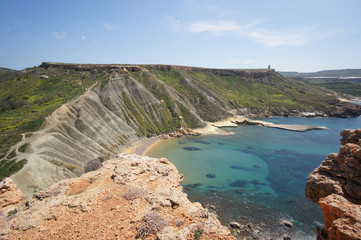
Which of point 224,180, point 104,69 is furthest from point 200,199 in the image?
point 104,69

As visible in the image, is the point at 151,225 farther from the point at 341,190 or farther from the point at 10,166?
the point at 10,166

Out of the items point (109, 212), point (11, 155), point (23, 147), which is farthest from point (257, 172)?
point (11, 155)

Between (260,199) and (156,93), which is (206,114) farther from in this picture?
(260,199)

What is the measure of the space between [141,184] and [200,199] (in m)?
17.5

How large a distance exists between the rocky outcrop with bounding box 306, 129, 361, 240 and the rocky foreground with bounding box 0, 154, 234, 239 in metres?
5.79

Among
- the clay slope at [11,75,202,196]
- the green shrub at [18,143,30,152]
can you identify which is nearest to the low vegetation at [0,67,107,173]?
the green shrub at [18,143,30,152]

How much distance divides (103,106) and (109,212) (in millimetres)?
52147

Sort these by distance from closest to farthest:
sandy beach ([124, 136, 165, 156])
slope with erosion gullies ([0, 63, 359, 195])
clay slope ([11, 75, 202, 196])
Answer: clay slope ([11, 75, 202, 196]) < slope with erosion gullies ([0, 63, 359, 195]) < sandy beach ([124, 136, 165, 156])

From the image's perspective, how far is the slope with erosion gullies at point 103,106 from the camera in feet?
111

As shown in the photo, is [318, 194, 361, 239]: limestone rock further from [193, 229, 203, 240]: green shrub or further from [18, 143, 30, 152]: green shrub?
[18, 143, 30, 152]: green shrub

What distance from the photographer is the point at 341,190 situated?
45.7 feet

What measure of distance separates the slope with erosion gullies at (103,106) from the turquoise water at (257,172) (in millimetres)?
14397

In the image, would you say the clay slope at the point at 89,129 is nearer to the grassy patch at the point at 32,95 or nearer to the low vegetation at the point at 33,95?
the low vegetation at the point at 33,95

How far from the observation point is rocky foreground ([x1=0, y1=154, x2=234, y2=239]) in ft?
38.9
